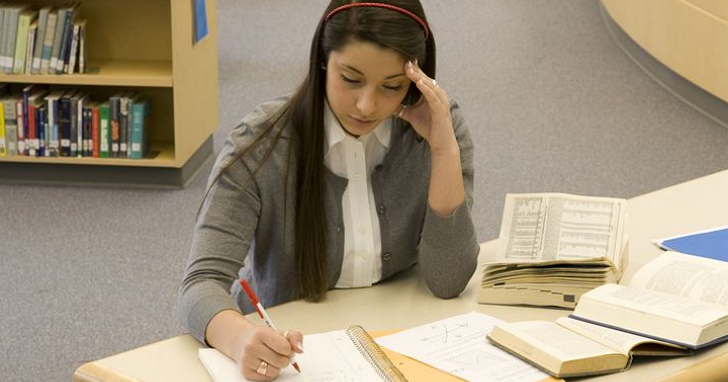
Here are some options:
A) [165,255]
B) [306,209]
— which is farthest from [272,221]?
[165,255]

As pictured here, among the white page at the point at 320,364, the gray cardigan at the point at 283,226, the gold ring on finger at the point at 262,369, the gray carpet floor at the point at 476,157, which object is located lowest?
the gray carpet floor at the point at 476,157

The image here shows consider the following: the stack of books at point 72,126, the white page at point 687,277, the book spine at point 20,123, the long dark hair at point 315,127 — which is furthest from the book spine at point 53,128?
the white page at point 687,277

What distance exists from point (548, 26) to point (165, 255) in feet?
13.6

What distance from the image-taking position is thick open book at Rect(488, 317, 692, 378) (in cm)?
178

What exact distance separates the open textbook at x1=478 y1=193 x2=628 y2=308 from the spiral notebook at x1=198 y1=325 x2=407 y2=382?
36cm

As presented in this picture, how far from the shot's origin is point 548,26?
24.6ft

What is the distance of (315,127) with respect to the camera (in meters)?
2.10

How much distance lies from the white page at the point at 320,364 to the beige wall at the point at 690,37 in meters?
4.00

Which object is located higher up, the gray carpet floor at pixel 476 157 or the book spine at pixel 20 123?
the book spine at pixel 20 123

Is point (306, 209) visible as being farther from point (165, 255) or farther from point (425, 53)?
point (165, 255)

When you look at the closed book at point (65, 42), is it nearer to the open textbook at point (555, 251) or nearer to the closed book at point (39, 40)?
the closed book at point (39, 40)

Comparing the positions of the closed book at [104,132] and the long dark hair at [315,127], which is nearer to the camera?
the long dark hair at [315,127]

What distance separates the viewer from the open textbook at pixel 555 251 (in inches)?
82.3

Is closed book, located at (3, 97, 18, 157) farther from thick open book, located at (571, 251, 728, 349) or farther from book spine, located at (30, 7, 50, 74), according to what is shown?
thick open book, located at (571, 251, 728, 349)
